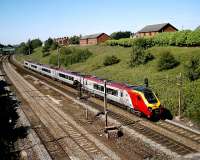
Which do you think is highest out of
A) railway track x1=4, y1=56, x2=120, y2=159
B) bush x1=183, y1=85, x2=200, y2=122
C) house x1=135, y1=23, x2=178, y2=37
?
house x1=135, y1=23, x2=178, y2=37

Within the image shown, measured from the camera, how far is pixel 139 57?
187 ft

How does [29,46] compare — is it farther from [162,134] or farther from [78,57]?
[162,134]

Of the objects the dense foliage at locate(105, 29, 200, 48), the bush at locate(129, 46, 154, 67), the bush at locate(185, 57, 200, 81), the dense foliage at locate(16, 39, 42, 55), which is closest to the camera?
the bush at locate(185, 57, 200, 81)

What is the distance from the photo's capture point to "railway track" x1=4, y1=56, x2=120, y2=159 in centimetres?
2202

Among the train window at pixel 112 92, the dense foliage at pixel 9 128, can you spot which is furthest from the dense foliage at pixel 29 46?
the train window at pixel 112 92

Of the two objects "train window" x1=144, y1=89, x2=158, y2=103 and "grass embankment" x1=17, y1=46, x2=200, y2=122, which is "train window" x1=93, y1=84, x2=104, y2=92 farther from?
"train window" x1=144, y1=89, x2=158, y2=103

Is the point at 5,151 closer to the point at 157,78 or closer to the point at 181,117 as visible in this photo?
the point at 181,117

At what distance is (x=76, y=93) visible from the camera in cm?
4694

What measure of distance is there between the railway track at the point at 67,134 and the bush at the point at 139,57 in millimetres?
22263

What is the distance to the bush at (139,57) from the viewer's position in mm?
56519

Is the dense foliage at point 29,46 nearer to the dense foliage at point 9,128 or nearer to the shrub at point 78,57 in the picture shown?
the shrub at point 78,57

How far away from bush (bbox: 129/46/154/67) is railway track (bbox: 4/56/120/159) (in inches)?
876

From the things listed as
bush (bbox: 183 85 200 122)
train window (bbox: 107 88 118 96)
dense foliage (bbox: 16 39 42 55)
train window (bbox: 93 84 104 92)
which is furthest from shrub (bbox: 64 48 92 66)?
dense foliage (bbox: 16 39 42 55)

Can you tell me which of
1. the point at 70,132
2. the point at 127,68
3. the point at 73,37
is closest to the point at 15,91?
the point at 127,68
